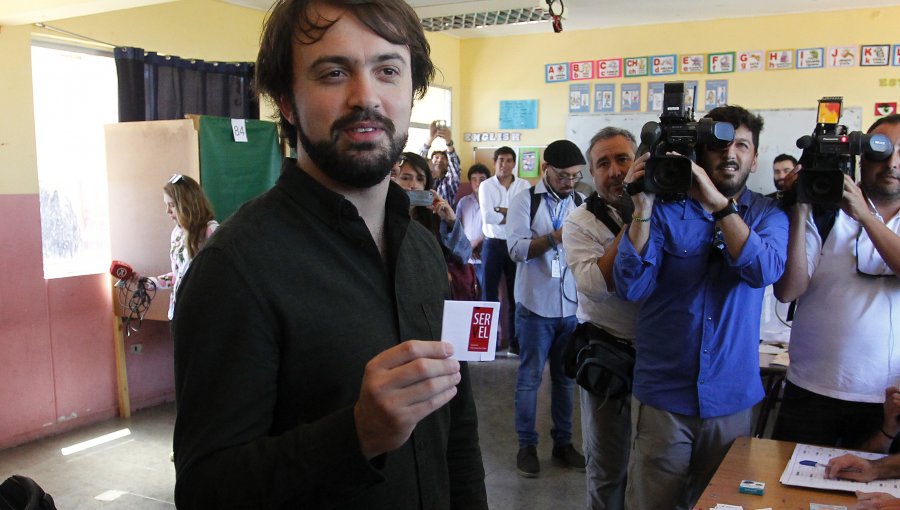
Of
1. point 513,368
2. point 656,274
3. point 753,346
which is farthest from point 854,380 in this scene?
point 513,368

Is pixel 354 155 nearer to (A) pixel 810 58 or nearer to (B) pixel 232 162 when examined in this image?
(B) pixel 232 162

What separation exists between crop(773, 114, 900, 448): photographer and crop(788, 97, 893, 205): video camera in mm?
40

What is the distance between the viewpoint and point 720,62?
246 inches

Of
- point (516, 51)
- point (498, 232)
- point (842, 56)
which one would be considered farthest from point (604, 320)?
point (516, 51)

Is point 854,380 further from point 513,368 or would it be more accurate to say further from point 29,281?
point 29,281

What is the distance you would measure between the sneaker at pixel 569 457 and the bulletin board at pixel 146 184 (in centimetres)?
245

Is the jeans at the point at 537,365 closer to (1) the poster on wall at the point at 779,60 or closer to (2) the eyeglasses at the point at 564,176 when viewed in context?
(2) the eyeglasses at the point at 564,176

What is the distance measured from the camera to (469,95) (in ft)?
24.2

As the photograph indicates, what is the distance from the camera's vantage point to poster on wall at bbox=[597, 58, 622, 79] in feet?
21.7

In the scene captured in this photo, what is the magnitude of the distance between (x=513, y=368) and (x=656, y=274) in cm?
349

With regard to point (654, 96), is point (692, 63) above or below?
above

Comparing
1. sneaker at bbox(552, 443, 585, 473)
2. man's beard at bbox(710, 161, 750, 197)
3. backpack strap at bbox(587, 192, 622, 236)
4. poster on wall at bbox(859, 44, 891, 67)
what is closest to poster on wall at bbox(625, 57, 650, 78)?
poster on wall at bbox(859, 44, 891, 67)

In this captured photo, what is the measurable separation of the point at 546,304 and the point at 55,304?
9.41 feet

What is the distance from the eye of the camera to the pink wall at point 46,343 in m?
3.77
